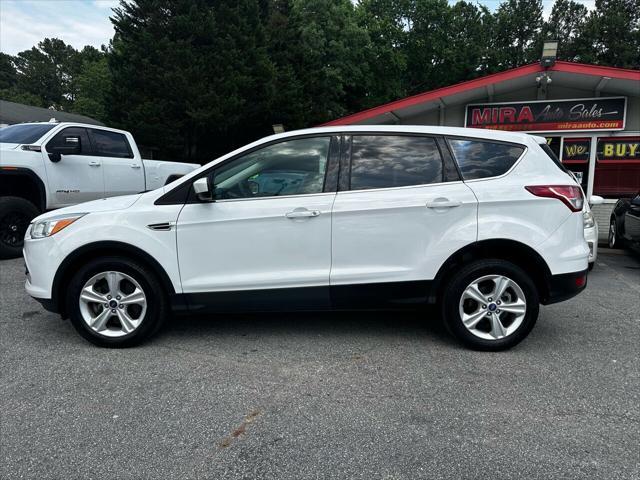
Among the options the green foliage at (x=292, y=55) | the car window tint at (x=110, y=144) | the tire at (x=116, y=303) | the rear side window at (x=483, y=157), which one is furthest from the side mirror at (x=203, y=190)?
the green foliage at (x=292, y=55)

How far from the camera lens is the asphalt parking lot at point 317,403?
240cm

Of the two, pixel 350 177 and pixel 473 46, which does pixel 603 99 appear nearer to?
pixel 350 177

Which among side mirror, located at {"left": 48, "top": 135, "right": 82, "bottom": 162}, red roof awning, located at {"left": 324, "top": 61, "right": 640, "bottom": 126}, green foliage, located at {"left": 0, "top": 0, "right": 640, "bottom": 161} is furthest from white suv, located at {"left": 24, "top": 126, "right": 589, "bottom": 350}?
green foliage, located at {"left": 0, "top": 0, "right": 640, "bottom": 161}

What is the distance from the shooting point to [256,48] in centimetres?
2081

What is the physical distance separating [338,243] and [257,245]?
0.65m

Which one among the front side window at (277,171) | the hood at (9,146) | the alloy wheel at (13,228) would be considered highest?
the hood at (9,146)

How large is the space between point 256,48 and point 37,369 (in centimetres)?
1981

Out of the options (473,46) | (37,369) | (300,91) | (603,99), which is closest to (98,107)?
(300,91)

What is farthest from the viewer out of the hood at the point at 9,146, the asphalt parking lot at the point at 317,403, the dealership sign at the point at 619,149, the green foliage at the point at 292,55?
the green foliage at the point at 292,55

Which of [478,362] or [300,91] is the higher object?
[300,91]

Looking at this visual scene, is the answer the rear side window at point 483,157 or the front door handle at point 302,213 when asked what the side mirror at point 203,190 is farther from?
the rear side window at point 483,157

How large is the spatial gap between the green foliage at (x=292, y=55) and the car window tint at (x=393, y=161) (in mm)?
16201

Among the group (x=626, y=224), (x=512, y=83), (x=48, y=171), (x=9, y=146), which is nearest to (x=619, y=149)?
(x=512, y=83)

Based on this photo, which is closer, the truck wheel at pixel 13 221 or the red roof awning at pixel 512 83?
the truck wheel at pixel 13 221
